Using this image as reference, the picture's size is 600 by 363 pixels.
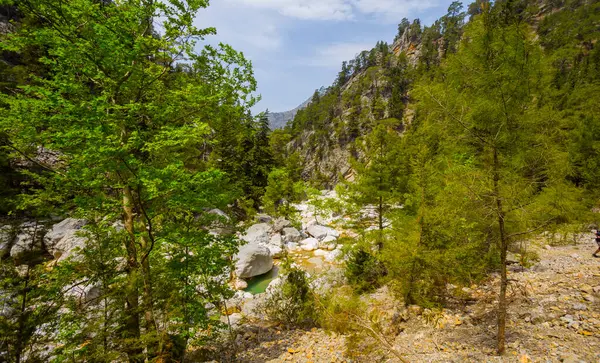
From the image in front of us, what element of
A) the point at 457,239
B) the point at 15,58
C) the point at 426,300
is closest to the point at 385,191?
the point at 457,239

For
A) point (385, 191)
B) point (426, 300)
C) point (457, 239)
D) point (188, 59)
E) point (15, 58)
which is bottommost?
point (426, 300)

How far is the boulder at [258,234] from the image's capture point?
74.4ft

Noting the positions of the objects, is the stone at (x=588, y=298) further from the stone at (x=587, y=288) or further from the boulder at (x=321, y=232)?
the boulder at (x=321, y=232)

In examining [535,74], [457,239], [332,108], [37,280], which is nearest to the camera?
[37,280]

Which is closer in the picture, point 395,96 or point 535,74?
point 535,74

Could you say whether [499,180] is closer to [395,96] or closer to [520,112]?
[520,112]

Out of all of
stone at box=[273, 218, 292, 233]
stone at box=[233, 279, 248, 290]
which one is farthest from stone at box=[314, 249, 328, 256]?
stone at box=[233, 279, 248, 290]

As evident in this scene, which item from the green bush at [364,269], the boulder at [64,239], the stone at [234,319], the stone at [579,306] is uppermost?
the boulder at [64,239]

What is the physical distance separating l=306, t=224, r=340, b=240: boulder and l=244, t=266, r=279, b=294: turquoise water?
23.2 ft

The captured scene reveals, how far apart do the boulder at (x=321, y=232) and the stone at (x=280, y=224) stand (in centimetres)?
228

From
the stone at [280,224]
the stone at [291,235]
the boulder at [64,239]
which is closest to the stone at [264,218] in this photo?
the stone at [280,224]

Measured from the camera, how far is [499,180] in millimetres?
5320

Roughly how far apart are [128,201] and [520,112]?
9.21 m

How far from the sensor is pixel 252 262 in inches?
664
